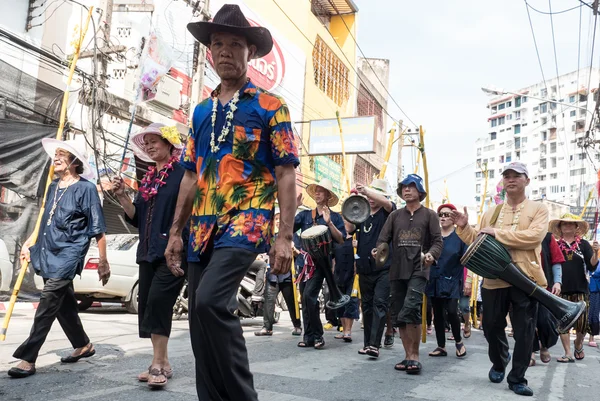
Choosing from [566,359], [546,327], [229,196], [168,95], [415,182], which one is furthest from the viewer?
[168,95]

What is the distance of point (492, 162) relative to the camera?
12056 centimetres

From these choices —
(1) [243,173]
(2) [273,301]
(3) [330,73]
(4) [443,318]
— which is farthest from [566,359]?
(3) [330,73]

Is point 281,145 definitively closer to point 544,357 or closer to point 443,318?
point 443,318

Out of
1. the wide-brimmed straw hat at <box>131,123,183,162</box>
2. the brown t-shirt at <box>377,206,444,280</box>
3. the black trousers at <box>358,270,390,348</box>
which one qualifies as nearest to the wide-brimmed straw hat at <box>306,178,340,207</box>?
the black trousers at <box>358,270,390,348</box>

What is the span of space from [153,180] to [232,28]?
2.12m

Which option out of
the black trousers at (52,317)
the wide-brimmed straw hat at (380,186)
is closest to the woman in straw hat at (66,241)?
the black trousers at (52,317)

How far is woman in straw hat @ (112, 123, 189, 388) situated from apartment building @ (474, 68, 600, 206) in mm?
89883

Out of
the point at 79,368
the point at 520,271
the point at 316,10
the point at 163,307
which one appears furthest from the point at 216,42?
the point at 316,10

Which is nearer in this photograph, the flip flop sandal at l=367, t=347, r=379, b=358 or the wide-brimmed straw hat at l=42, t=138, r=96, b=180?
the wide-brimmed straw hat at l=42, t=138, r=96, b=180

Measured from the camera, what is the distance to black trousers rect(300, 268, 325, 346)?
748 centimetres

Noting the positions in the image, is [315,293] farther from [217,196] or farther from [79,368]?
[217,196]

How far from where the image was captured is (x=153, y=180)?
4.90m

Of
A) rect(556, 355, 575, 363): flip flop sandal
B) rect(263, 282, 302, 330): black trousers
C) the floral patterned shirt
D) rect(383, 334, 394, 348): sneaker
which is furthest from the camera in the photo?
rect(263, 282, 302, 330): black trousers

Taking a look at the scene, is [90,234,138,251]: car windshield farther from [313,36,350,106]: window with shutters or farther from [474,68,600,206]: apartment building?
[474,68,600,206]: apartment building
